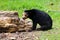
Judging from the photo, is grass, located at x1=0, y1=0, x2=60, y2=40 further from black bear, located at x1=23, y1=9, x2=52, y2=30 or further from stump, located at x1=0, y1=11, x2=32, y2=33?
stump, located at x1=0, y1=11, x2=32, y2=33

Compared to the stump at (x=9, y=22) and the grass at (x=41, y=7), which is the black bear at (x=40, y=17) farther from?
the stump at (x=9, y=22)

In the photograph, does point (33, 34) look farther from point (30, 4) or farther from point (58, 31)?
point (30, 4)

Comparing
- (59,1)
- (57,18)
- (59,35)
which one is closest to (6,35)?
(59,35)

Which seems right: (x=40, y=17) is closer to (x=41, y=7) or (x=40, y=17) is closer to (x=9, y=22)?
(x=9, y=22)

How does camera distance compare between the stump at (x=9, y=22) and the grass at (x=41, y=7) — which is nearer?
the stump at (x=9, y=22)

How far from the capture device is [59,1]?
17.6 metres

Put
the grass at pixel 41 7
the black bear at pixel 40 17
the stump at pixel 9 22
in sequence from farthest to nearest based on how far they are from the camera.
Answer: the grass at pixel 41 7, the black bear at pixel 40 17, the stump at pixel 9 22

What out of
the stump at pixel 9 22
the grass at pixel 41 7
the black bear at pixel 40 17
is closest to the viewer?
the stump at pixel 9 22

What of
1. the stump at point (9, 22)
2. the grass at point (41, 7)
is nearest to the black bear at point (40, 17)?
the grass at point (41, 7)

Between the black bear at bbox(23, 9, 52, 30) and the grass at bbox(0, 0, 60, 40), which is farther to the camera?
the grass at bbox(0, 0, 60, 40)

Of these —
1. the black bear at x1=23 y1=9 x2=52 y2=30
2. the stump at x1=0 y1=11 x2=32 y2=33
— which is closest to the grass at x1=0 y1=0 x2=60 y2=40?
the black bear at x1=23 y1=9 x2=52 y2=30

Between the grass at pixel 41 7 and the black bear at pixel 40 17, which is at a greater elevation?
the black bear at pixel 40 17

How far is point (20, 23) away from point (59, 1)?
341 inches

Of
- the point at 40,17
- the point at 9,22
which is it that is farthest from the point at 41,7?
the point at 9,22
